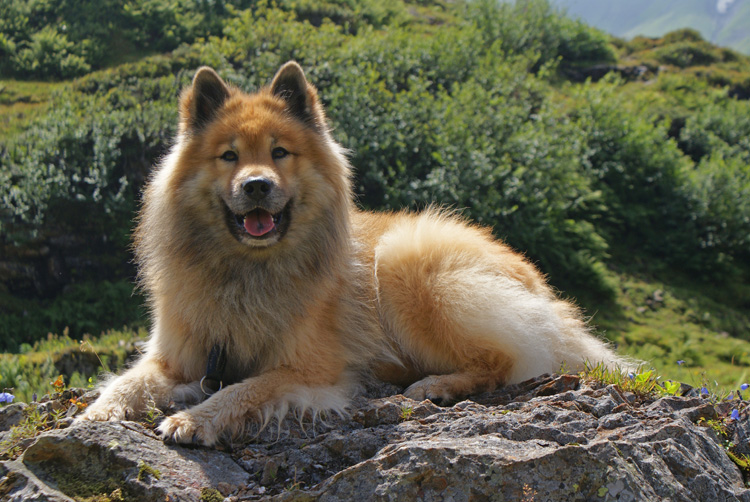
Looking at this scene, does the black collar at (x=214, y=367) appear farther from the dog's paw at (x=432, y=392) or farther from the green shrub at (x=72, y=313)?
the green shrub at (x=72, y=313)

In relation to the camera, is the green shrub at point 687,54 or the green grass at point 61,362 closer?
the green grass at point 61,362

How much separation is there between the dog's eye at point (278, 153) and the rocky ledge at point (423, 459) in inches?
66.5

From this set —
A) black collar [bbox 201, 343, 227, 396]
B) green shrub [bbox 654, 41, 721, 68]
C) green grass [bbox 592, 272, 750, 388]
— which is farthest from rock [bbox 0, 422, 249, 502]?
green shrub [bbox 654, 41, 721, 68]

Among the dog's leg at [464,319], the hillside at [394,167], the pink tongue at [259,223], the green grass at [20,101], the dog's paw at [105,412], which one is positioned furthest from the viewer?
the green grass at [20,101]

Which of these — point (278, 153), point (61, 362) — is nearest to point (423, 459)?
point (278, 153)

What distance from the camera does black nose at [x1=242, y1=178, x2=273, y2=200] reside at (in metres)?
3.33

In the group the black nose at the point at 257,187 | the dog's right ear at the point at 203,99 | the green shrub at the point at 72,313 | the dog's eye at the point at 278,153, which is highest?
the dog's right ear at the point at 203,99

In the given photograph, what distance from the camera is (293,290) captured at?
12.2 ft

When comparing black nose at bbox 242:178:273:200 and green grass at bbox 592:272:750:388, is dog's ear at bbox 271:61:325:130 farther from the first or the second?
green grass at bbox 592:272:750:388

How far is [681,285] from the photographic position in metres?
13.5

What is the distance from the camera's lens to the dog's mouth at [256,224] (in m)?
3.51

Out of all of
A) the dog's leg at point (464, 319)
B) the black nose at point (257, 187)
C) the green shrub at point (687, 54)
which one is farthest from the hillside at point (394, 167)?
the green shrub at point (687, 54)

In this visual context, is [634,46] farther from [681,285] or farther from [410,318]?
[410,318]

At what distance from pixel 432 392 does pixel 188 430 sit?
1573 mm
